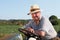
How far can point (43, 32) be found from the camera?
5.23m

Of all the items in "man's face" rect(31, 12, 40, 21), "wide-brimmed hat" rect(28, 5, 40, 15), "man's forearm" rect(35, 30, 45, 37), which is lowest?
"man's forearm" rect(35, 30, 45, 37)

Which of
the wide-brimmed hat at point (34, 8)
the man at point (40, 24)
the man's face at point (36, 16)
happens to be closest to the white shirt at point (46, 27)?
the man at point (40, 24)

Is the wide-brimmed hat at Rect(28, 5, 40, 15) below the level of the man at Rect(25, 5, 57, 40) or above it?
above

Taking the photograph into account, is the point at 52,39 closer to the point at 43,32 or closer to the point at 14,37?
the point at 43,32

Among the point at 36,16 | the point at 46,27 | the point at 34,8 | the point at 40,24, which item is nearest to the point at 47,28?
the point at 46,27

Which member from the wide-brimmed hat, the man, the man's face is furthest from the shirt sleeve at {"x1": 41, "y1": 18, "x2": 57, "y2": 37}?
the wide-brimmed hat

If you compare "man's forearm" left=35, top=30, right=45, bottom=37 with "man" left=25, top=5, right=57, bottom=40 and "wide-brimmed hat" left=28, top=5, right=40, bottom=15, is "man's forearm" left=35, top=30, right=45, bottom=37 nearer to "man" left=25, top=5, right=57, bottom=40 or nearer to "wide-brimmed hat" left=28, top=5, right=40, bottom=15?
"man" left=25, top=5, right=57, bottom=40

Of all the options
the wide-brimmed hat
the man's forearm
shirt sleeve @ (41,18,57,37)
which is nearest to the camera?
the man's forearm

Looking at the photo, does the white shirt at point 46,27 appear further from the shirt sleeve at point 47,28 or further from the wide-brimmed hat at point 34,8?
the wide-brimmed hat at point 34,8

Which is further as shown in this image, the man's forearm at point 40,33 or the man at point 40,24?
the man at point 40,24

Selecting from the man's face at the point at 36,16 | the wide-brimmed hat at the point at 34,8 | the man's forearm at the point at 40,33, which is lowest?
the man's forearm at the point at 40,33

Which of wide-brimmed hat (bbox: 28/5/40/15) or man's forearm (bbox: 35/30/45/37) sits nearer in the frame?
man's forearm (bbox: 35/30/45/37)

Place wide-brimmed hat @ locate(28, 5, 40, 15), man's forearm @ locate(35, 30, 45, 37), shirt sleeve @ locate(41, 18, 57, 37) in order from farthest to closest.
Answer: wide-brimmed hat @ locate(28, 5, 40, 15), shirt sleeve @ locate(41, 18, 57, 37), man's forearm @ locate(35, 30, 45, 37)

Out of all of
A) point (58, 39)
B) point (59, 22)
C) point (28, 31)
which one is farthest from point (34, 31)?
point (59, 22)
